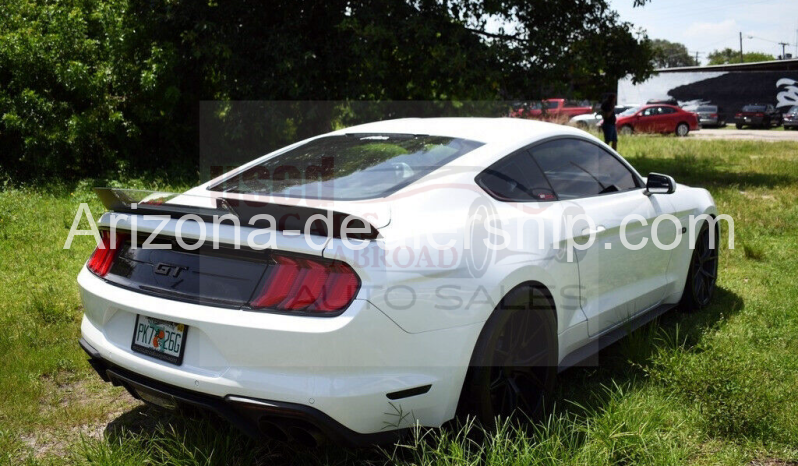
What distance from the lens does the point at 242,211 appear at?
2.88 metres

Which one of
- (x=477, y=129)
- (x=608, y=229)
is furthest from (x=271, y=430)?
(x=608, y=229)

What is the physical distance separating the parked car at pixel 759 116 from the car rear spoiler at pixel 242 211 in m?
35.5

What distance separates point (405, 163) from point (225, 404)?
1.44 metres

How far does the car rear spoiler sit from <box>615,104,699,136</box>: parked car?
27.7m

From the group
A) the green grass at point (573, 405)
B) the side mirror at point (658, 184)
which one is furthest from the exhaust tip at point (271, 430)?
the side mirror at point (658, 184)

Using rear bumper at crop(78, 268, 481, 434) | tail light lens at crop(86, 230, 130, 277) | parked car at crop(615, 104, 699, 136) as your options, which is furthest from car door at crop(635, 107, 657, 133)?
tail light lens at crop(86, 230, 130, 277)

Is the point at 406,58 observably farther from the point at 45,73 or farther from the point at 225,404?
the point at 225,404

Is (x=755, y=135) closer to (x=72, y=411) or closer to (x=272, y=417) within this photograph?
(x=72, y=411)

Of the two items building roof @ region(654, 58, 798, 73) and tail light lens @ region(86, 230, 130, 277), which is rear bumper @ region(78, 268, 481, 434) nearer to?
tail light lens @ region(86, 230, 130, 277)

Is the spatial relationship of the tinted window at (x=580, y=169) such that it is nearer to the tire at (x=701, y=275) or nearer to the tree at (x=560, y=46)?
the tire at (x=701, y=275)

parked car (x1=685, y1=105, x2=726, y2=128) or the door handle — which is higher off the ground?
parked car (x1=685, y1=105, x2=726, y2=128)

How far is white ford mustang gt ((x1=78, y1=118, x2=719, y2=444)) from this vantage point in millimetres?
2658

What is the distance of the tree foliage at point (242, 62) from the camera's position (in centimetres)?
1066

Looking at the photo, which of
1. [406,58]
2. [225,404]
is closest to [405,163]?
[225,404]
